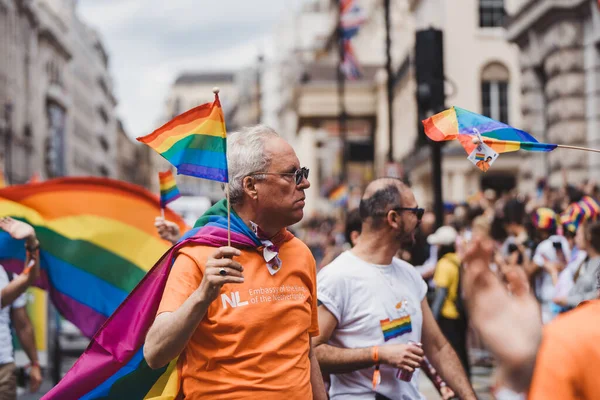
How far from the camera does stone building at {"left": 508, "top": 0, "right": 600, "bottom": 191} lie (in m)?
17.6

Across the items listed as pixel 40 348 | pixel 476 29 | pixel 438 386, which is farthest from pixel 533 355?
pixel 476 29

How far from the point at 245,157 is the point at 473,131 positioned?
0.88 m

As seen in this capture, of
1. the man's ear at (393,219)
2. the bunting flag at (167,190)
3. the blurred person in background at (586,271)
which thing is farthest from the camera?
the blurred person in background at (586,271)

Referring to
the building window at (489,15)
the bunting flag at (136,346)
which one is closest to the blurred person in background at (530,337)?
the bunting flag at (136,346)

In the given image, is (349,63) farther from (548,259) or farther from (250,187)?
(250,187)

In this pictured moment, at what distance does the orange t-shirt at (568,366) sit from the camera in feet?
7.37

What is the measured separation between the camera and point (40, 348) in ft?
39.5

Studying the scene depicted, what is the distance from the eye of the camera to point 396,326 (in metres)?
4.88

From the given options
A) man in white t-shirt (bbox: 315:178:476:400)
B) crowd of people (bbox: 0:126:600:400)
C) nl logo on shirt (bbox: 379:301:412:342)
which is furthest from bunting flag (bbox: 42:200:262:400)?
nl logo on shirt (bbox: 379:301:412:342)

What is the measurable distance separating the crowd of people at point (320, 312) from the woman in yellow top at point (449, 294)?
4868 mm

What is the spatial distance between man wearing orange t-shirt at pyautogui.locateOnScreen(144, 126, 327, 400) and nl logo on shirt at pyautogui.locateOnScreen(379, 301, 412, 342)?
2.68 ft

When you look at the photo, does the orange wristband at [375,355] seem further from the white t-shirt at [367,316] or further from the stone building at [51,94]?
the stone building at [51,94]

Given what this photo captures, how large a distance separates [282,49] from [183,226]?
432 ft

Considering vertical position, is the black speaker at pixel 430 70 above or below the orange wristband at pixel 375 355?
above
